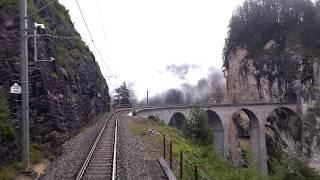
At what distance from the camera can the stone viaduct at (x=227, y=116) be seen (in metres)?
71.9

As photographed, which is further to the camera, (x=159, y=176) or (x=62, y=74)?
(x=62, y=74)

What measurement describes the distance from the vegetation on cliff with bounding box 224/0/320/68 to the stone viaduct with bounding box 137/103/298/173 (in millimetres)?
21607

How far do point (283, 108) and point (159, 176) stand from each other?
256ft

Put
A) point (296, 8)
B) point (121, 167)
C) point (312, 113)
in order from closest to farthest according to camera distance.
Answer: point (121, 167) < point (312, 113) < point (296, 8)

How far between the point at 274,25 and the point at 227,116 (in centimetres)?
4154

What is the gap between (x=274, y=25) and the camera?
356 ft

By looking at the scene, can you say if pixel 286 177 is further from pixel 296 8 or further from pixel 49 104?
pixel 296 8

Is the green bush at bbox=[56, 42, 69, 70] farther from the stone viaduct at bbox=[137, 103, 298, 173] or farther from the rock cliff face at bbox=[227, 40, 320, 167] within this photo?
the rock cliff face at bbox=[227, 40, 320, 167]

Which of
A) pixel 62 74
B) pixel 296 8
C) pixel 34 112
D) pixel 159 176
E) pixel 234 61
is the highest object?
pixel 296 8

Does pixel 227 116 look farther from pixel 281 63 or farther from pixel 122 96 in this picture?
pixel 122 96

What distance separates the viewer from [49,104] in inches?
763

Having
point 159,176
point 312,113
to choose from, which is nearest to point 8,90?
point 159,176

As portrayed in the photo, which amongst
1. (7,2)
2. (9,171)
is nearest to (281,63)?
(7,2)

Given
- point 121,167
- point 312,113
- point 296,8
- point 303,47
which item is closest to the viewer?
point 121,167
